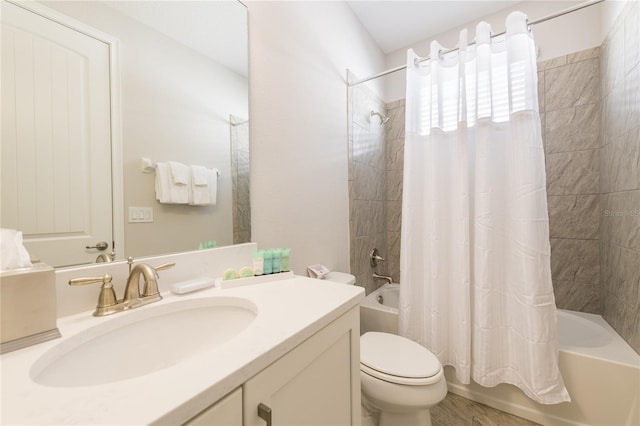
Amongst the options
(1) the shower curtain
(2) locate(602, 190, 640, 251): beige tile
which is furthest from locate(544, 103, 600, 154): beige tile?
(1) the shower curtain

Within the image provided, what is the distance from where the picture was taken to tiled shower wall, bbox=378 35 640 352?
1.42 meters

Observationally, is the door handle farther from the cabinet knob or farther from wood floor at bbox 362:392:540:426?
wood floor at bbox 362:392:540:426

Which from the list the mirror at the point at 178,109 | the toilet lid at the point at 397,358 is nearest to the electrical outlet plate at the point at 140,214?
the mirror at the point at 178,109

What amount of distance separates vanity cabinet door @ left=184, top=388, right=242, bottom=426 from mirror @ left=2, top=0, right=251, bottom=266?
1.97 ft

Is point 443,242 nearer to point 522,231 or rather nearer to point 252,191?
point 522,231

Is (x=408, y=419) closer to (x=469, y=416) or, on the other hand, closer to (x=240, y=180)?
(x=469, y=416)

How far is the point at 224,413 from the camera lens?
0.41 meters

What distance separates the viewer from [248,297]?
790 millimetres

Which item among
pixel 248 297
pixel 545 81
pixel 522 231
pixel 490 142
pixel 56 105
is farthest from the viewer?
pixel 545 81

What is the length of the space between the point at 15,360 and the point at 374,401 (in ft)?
3.79

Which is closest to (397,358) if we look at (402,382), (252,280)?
(402,382)

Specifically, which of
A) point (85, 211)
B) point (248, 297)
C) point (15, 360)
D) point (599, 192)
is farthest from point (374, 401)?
point (599, 192)

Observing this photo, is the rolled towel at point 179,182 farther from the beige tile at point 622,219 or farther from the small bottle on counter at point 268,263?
the beige tile at point 622,219

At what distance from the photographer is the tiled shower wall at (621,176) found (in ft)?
4.21
